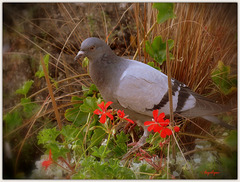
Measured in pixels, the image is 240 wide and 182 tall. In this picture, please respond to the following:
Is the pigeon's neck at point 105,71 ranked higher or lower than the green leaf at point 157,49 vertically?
lower

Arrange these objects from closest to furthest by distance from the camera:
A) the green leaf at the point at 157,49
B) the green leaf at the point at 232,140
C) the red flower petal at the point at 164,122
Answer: the red flower petal at the point at 164,122 < the green leaf at the point at 232,140 < the green leaf at the point at 157,49

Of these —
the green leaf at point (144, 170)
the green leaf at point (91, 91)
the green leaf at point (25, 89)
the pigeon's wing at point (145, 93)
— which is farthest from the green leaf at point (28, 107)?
the green leaf at point (144, 170)

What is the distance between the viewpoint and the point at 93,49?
793mm

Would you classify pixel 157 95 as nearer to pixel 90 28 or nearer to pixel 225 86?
pixel 225 86

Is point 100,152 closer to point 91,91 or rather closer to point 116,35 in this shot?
point 91,91

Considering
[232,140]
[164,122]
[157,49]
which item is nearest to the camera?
[164,122]

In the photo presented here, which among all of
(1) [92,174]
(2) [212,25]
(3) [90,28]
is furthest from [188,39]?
(1) [92,174]

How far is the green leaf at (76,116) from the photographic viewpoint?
890 mm

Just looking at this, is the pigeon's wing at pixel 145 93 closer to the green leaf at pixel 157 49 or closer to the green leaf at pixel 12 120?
the green leaf at pixel 157 49

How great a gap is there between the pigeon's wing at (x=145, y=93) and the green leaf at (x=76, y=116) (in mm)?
145

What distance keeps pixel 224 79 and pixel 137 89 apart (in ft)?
0.90

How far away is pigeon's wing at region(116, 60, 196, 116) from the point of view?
808mm

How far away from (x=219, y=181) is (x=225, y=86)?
28 centimetres

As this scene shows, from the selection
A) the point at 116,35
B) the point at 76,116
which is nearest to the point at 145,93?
the point at 76,116
